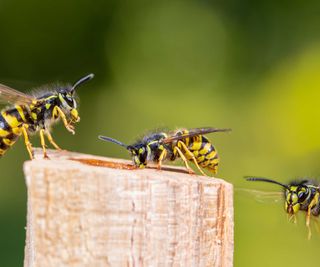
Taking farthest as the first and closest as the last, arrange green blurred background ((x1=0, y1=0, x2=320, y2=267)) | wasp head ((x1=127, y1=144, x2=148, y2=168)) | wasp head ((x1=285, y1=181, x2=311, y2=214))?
green blurred background ((x1=0, y1=0, x2=320, y2=267))
wasp head ((x1=285, y1=181, x2=311, y2=214))
wasp head ((x1=127, y1=144, x2=148, y2=168))

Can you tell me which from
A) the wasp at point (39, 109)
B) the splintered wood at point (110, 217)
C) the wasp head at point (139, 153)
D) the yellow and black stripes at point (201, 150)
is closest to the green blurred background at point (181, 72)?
the yellow and black stripes at point (201, 150)

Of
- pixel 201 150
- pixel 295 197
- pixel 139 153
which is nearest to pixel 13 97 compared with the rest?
pixel 139 153

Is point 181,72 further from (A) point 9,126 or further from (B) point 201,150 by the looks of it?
(A) point 9,126

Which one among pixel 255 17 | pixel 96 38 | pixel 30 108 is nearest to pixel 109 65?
pixel 96 38

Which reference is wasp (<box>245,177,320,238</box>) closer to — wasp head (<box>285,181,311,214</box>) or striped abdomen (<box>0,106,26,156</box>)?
wasp head (<box>285,181,311,214</box>)

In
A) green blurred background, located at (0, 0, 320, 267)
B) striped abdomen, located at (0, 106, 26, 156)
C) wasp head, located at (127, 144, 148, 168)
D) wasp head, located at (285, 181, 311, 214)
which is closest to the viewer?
wasp head, located at (127, 144, 148, 168)

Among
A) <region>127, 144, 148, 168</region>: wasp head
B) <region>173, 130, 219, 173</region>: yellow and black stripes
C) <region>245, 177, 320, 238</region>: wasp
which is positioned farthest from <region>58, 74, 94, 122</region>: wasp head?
<region>245, 177, 320, 238</region>: wasp
